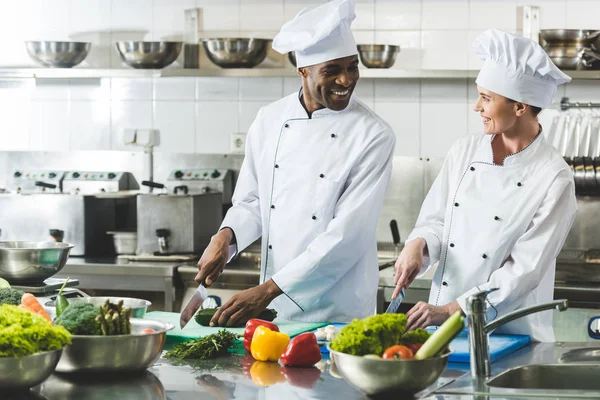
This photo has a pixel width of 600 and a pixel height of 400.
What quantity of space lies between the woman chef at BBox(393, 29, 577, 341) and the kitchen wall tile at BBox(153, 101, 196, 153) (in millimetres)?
2586

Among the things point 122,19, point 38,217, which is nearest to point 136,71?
point 122,19

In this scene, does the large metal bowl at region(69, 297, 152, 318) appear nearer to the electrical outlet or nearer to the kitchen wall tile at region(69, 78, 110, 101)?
the electrical outlet

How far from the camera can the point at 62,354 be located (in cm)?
217

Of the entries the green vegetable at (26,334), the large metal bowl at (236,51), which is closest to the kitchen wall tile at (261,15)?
the large metal bowl at (236,51)

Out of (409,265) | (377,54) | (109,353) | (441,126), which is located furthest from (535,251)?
(441,126)

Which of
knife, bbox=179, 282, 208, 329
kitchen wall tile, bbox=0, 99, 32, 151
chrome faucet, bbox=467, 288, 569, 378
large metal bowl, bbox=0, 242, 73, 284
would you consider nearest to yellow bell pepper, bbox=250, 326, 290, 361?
knife, bbox=179, 282, 208, 329

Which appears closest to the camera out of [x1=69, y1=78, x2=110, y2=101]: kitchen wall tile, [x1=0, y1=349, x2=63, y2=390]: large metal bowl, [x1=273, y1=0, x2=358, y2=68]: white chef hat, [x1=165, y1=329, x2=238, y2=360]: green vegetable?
[x1=0, y1=349, x2=63, y2=390]: large metal bowl

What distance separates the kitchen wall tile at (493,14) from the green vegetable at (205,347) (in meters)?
3.10

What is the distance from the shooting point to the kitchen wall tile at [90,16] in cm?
547

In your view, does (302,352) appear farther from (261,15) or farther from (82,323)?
(261,15)

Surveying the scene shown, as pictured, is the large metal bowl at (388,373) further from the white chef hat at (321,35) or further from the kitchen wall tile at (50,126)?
the kitchen wall tile at (50,126)

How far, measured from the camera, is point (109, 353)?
215cm

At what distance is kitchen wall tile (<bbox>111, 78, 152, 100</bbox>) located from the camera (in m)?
5.43

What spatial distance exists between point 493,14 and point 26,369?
371 centimetres
